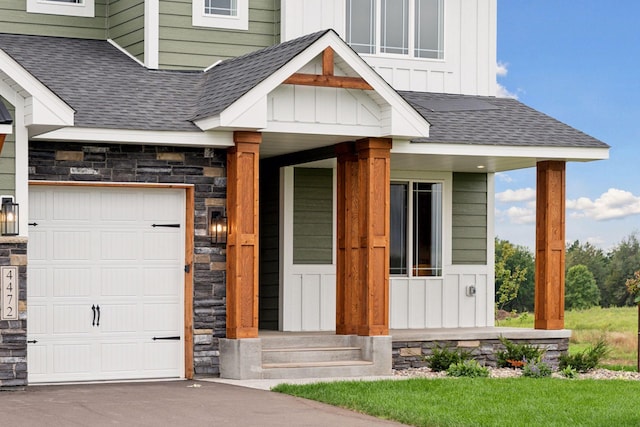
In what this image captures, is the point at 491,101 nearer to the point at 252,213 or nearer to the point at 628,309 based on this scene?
the point at 252,213

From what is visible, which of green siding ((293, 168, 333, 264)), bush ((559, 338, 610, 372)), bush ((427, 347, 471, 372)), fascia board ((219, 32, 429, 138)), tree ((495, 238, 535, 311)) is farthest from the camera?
tree ((495, 238, 535, 311))

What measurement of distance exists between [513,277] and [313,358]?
54.5 feet

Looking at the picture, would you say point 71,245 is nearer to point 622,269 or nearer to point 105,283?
point 105,283

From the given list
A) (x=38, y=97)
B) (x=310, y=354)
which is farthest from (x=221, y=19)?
(x=310, y=354)

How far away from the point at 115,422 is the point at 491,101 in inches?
385

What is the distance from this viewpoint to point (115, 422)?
37.3 ft

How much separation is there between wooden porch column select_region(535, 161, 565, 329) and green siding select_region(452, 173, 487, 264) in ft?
6.64

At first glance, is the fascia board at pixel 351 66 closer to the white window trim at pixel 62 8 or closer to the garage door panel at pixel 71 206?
the garage door panel at pixel 71 206

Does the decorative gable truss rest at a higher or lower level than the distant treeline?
higher

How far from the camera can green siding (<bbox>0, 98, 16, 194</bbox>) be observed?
13.9 metres

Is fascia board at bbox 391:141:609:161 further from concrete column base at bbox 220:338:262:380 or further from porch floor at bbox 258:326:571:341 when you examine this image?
concrete column base at bbox 220:338:262:380

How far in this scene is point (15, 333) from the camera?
13.9m

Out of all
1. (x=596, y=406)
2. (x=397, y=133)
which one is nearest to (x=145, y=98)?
(x=397, y=133)

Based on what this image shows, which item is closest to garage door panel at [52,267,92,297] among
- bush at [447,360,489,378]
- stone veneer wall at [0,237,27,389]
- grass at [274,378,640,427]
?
stone veneer wall at [0,237,27,389]
